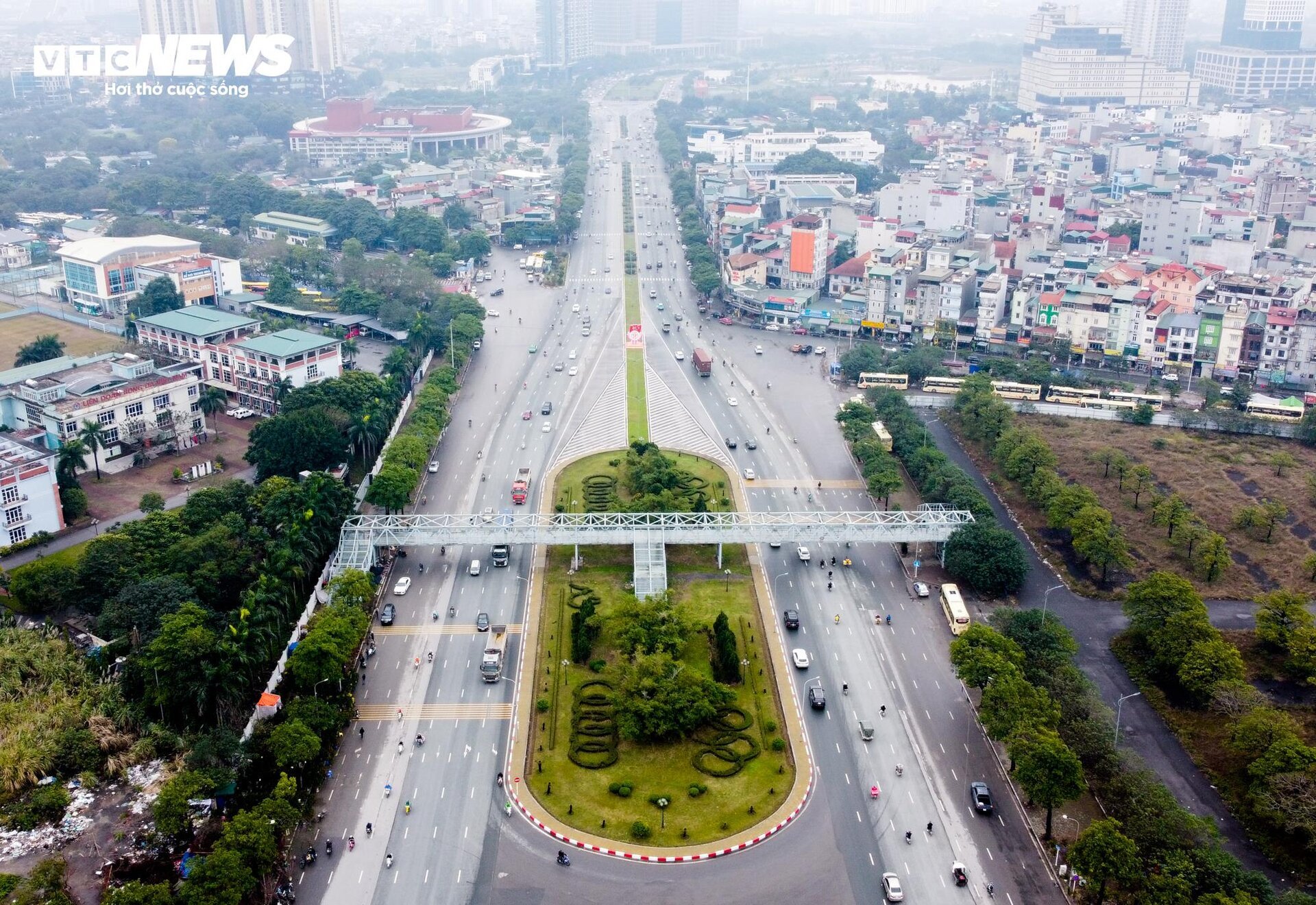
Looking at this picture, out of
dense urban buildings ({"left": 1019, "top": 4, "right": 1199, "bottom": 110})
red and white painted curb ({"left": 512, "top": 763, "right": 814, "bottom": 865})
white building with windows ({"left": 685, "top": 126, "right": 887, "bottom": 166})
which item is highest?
dense urban buildings ({"left": 1019, "top": 4, "right": 1199, "bottom": 110})

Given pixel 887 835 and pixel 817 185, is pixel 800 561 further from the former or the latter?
pixel 817 185

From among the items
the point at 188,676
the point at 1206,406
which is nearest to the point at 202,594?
the point at 188,676

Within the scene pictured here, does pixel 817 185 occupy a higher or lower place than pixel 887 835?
higher

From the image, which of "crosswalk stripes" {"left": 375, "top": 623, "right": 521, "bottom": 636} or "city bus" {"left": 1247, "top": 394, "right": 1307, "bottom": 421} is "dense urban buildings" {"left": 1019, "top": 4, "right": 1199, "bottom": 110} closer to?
"city bus" {"left": 1247, "top": 394, "right": 1307, "bottom": 421}

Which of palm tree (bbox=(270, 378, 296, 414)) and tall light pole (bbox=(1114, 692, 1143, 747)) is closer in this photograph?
tall light pole (bbox=(1114, 692, 1143, 747))

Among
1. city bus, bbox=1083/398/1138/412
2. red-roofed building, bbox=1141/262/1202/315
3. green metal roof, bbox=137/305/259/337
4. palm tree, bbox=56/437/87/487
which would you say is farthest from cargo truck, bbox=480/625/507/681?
red-roofed building, bbox=1141/262/1202/315

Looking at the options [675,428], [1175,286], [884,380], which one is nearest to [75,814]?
[675,428]
